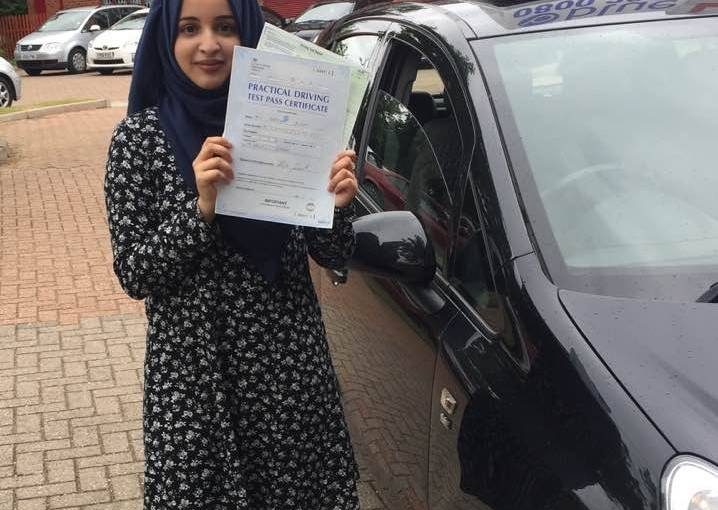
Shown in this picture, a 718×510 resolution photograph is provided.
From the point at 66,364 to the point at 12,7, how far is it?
93.3 feet

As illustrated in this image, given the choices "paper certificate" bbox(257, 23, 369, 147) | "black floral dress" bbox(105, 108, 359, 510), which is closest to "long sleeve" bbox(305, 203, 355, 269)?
"black floral dress" bbox(105, 108, 359, 510)

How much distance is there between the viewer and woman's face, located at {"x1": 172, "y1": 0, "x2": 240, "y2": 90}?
183 centimetres

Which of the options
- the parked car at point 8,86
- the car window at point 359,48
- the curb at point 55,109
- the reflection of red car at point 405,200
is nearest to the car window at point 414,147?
the reflection of red car at point 405,200

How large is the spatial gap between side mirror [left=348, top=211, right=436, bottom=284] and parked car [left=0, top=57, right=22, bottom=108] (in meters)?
12.9

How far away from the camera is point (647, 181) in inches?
82.9

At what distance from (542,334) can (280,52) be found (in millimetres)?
787

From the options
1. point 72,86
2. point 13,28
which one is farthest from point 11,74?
point 13,28

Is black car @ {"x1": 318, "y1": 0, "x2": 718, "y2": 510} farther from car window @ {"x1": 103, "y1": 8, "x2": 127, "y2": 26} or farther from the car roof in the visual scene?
car window @ {"x1": 103, "y1": 8, "x2": 127, "y2": 26}

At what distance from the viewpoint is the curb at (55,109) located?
1282cm

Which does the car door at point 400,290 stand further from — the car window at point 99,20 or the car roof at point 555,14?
the car window at point 99,20

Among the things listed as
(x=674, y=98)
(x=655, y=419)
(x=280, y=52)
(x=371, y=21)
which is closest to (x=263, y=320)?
(x=280, y=52)

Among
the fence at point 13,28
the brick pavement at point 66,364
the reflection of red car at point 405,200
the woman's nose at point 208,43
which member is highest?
the woman's nose at point 208,43

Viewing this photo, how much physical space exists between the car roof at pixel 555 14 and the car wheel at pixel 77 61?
65.2ft

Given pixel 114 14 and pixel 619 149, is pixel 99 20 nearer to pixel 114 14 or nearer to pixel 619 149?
pixel 114 14
